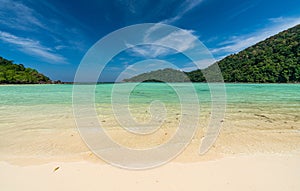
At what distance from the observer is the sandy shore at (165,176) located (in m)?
2.12

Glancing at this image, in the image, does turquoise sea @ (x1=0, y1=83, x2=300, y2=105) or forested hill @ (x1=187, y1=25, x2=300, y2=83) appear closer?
turquoise sea @ (x1=0, y1=83, x2=300, y2=105)

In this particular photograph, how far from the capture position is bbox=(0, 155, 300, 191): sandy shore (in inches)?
83.3

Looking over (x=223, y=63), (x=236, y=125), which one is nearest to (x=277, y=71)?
(x=223, y=63)

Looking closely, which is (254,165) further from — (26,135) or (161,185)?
(26,135)

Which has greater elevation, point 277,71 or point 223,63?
point 223,63

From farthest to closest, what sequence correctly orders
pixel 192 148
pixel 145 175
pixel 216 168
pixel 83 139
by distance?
pixel 83 139 < pixel 192 148 < pixel 216 168 < pixel 145 175

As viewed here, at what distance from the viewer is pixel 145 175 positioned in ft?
7.87

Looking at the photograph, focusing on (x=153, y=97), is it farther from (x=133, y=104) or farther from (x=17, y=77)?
(x=17, y=77)

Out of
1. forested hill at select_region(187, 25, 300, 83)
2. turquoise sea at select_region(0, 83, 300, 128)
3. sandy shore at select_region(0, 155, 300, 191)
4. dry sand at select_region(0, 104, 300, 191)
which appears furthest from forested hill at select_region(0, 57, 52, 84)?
sandy shore at select_region(0, 155, 300, 191)

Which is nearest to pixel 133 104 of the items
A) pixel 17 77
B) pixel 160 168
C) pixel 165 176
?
pixel 160 168

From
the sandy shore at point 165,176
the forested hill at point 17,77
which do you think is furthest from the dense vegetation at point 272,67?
the sandy shore at point 165,176

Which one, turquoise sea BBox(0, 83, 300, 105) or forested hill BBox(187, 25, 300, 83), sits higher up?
forested hill BBox(187, 25, 300, 83)

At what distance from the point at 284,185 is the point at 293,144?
1925mm

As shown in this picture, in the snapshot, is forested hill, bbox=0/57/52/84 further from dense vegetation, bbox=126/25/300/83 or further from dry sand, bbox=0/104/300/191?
dry sand, bbox=0/104/300/191
